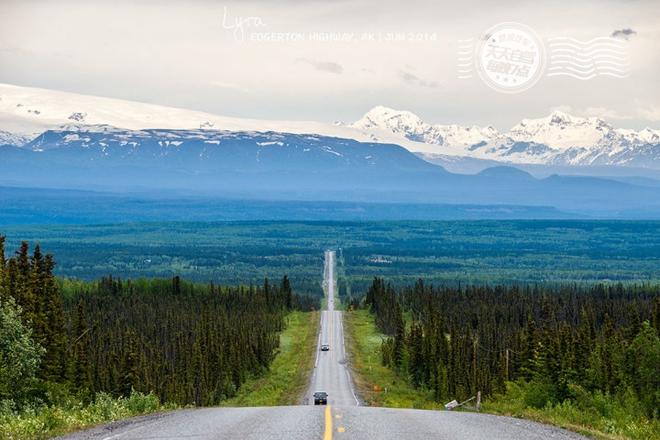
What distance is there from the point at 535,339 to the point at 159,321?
9186 centimetres

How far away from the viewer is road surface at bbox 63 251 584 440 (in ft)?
78.0

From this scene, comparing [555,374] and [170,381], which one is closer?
[555,374]

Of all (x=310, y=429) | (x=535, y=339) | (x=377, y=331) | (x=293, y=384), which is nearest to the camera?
(x=310, y=429)

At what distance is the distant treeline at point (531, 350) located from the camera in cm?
6378

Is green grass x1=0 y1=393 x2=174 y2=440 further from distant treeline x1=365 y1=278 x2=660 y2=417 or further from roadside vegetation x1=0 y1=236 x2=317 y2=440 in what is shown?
distant treeline x1=365 y1=278 x2=660 y2=417

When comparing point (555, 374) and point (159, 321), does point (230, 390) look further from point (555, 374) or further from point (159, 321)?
point (555, 374)

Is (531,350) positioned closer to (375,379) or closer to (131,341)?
(131,341)

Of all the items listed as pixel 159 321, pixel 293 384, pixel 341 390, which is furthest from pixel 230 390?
pixel 159 321

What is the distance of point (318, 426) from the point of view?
25219 millimetres

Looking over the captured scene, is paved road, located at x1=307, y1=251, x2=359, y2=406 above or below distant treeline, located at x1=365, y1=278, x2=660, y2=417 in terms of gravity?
below

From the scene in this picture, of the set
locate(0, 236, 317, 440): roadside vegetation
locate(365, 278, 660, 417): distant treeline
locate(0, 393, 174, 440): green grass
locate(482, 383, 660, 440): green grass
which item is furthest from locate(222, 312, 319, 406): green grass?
locate(0, 393, 174, 440): green grass

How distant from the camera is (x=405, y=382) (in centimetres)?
13025

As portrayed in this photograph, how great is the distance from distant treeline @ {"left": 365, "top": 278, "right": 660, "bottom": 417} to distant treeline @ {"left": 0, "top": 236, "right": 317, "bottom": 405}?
24860 mm

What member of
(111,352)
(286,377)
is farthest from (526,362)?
(111,352)
